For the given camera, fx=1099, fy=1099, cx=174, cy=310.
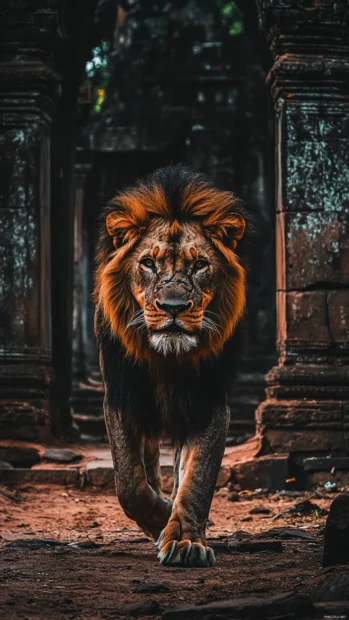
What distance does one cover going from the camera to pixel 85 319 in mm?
17906

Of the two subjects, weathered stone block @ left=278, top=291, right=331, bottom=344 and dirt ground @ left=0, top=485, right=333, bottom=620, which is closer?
dirt ground @ left=0, top=485, right=333, bottom=620

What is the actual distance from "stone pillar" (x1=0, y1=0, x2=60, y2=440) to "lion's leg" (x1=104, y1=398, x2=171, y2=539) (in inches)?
151

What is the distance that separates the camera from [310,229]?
8867 millimetres

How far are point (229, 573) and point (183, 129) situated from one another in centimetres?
1387

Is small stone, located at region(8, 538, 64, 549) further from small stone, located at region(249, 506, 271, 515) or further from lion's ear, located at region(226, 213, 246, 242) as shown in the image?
small stone, located at region(249, 506, 271, 515)

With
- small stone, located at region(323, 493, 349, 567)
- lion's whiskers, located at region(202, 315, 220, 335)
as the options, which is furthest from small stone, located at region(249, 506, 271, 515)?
small stone, located at region(323, 493, 349, 567)

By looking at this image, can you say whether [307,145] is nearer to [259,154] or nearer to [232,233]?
[232,233]

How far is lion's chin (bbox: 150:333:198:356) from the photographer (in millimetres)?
4945

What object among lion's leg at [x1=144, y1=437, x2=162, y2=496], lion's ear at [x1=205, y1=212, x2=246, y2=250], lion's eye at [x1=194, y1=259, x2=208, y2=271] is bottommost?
lion's leg at [x1=144, y1=437, x2=162, y2=496]

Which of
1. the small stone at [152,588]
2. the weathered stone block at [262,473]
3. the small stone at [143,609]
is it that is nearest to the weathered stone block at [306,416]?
the weathered stone block at [262,473]

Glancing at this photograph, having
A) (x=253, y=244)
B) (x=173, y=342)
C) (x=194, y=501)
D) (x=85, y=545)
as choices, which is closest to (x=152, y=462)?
(x=85, y=545)

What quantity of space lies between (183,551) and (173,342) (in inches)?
36.6

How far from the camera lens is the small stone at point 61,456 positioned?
873 centimetres

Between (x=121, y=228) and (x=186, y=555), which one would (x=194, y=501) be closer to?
(x=186, y=555)
